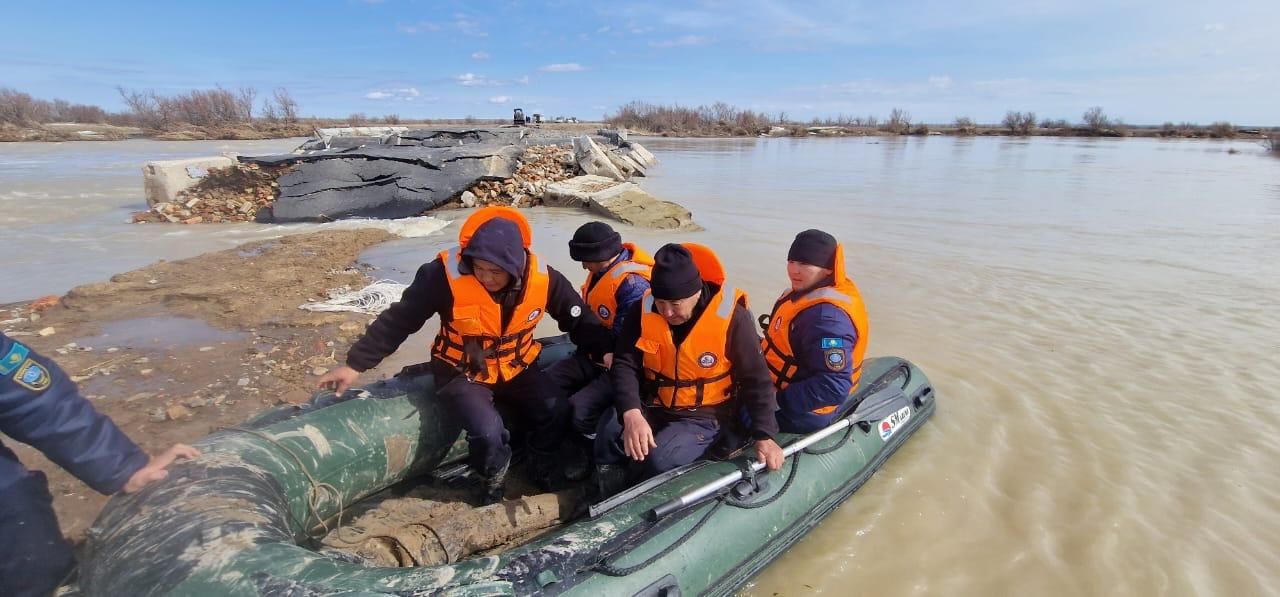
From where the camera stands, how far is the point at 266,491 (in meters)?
2.09

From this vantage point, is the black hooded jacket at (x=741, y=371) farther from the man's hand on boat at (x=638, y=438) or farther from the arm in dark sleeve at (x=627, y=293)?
the arm in dark sleeve at (x=627, y=293)

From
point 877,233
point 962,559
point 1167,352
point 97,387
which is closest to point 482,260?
point 962,559

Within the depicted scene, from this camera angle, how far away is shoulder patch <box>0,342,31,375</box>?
1.60 meters

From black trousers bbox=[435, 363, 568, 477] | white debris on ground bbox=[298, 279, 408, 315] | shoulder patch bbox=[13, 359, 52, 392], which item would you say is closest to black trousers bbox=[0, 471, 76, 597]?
shoulder patch bbox=[13, 359, 52, 392]

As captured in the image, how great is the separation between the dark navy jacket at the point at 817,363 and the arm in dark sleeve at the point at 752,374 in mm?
261

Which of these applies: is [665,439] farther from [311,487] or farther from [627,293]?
[311,487]

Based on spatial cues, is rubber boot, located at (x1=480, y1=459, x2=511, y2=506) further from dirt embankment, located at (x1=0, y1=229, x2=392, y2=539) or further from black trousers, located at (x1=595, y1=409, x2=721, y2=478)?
dirt embankment, located at (x1=0, y1=229, x2=392, y2=539)

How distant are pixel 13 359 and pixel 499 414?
1600 mm

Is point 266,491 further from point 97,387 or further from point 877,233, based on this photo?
point 877,233

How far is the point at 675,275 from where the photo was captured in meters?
2.35

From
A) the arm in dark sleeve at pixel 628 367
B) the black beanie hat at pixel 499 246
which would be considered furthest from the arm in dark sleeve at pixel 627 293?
the black beanie hat at pixel 499 246

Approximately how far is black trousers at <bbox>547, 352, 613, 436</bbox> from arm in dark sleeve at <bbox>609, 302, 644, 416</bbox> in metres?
0.23

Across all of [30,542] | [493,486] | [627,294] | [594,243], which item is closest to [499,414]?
[493,486]

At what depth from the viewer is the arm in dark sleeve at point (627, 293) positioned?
324 centimetres
